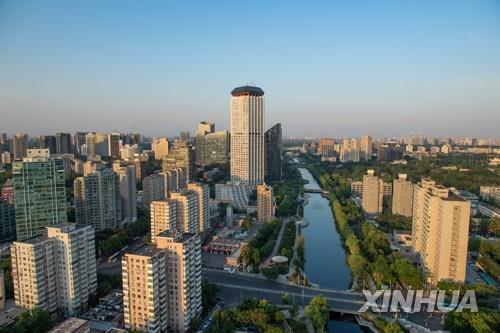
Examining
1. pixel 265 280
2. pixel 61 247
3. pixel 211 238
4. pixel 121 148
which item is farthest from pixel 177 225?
pixel 121 148

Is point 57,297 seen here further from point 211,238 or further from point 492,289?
point 492,289

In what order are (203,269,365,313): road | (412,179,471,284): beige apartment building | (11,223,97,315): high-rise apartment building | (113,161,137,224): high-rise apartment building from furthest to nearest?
(113,161,137,224): high-rise apartment building < (412,179,471,284): beige apartment building < (203,269,365,313): road < (11,223,97,315): high-rise apartment building

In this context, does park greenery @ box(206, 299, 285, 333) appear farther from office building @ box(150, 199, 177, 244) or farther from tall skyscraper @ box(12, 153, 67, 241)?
tall skyscraper @ box(12, 153, 67, 241)

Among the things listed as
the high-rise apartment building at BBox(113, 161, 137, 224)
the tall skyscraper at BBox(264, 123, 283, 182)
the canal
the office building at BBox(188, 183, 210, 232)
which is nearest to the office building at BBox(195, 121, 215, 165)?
the tall skyscraper at BBox(264, 123, 283, 182)

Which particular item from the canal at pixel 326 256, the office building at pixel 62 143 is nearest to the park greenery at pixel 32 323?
the canal at pixel 326 256

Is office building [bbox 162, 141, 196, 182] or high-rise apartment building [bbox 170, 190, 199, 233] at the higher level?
office building [bbox 162, 141, 196, 182]

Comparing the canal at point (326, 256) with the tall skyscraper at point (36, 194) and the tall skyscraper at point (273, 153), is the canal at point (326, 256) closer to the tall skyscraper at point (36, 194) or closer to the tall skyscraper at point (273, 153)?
the tall skyscraper at point (273, 153)

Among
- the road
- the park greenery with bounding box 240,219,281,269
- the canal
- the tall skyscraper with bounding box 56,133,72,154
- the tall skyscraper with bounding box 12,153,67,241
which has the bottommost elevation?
the canal

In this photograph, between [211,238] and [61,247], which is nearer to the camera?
[61,247]
